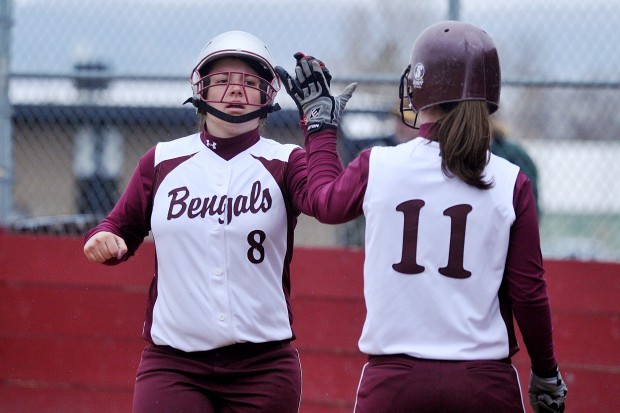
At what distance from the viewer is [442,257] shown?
2.75m

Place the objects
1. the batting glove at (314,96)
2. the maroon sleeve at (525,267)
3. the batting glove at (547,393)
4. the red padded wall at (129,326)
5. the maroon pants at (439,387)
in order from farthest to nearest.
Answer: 1. the red padded wall at (129,326)
2. the batting glove at (314,96)
3. the batting glove at (547,393)
4. the maroon sleeve at (525,267)
5. the maroon pants at (439,387)

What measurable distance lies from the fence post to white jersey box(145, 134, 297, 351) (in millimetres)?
2970

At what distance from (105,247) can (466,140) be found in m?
1.26

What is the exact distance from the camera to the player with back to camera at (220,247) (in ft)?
10.8

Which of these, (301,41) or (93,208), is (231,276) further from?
(93,208)

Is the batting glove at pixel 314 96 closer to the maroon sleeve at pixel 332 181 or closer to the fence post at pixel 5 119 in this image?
the maroon sleeve at pixel 332 181

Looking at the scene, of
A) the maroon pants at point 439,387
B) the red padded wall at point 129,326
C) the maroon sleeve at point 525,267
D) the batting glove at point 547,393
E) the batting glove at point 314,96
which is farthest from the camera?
the red padded wall at point 129,326

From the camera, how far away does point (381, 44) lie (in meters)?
6.52

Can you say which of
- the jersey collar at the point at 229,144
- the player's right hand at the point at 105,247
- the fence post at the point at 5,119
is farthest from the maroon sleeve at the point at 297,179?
the fence post at the point at 5,119

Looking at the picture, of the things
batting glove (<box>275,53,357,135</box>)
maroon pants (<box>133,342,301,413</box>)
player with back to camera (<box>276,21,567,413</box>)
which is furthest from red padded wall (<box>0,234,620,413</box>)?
player with back to camera (<box>276,21,567,413</box>)

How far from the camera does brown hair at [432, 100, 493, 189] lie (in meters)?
2.78

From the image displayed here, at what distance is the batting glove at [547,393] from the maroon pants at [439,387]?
288 mm

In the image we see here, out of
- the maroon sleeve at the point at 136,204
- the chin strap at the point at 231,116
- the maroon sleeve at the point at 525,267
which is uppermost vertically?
the chin strap at the point at 231,116

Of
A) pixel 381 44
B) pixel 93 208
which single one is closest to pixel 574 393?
pixel 381 44
